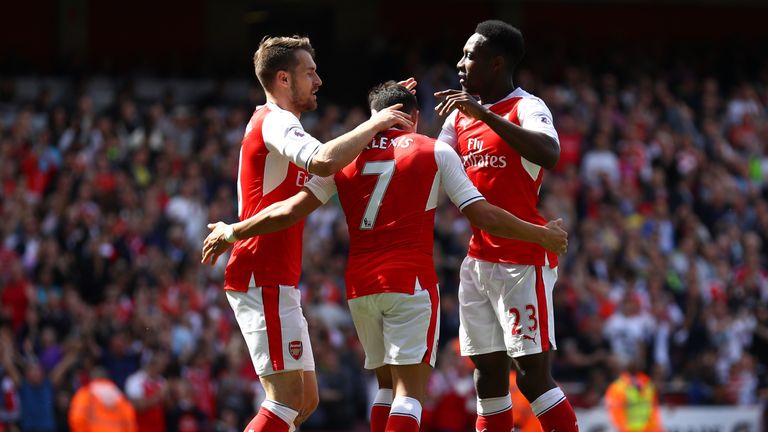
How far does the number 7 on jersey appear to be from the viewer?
24.5 ft

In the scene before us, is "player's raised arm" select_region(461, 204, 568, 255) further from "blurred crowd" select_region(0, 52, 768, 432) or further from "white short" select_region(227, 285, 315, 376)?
"blurred crowd" select_region(0, 52, 768, 432)

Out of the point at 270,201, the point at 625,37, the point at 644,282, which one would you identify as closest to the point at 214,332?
the point at 644,282

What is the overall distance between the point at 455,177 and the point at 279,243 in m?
1.17

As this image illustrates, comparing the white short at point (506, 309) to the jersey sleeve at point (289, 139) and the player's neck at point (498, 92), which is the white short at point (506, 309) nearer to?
the player's neck at point (498, 92)

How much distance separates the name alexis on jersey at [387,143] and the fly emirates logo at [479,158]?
29.5 inches

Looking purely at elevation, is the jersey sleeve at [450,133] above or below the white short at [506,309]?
above

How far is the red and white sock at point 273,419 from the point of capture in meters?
7.48

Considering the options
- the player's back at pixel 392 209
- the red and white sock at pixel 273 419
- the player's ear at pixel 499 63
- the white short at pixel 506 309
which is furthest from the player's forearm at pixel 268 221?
the player's ear at pixel 499 63

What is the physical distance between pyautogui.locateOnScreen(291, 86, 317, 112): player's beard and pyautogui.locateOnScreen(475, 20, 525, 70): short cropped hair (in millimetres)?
1193

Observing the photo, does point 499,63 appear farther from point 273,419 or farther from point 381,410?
point 273,419

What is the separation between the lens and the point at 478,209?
7.49m

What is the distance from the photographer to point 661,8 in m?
30.1

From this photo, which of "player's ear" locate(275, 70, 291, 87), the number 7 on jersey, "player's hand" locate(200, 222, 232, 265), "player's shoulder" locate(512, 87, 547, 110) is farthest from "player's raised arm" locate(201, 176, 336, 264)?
"player's shoulder" locate(512, 87, 547, 110)

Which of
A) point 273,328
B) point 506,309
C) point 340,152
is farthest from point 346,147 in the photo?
point 506,309
